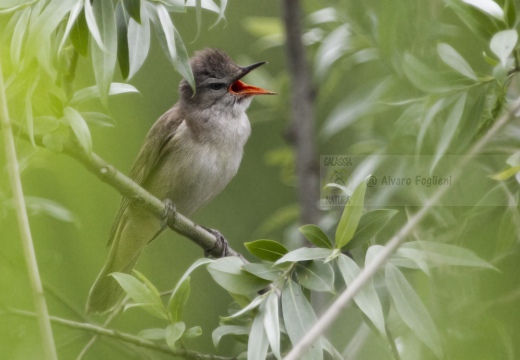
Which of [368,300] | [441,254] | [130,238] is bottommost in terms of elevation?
[130,238]

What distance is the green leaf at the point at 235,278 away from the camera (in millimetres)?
1279

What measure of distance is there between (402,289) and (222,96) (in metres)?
1.82

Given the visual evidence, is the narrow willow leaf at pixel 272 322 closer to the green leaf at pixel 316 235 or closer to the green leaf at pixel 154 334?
the green leaf at pixel 316 235

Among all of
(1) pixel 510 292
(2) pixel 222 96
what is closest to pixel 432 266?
(1) pixel 510 292

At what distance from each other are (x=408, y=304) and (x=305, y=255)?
21cm

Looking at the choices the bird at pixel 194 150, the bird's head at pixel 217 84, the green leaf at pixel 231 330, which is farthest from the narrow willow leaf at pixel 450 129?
the bird's head at pixel 217 84

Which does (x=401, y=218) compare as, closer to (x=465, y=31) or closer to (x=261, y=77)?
(x=465, y=31)

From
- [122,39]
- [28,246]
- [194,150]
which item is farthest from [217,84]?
[28,246]

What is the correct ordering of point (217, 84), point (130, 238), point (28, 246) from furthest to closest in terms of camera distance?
point (217, 84), point (130, 238), point (28, 246)

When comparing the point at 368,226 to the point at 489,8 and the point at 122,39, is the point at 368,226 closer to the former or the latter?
the point at 489,8

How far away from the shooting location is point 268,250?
52.9 inches

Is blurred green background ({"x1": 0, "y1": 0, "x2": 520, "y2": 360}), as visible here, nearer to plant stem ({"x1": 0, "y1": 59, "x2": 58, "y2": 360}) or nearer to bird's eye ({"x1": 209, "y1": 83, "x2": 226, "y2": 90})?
plant stem ({"x1": 0, "y1": 59, "x2": 58, "y2": 360})

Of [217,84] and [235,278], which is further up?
[217,84]

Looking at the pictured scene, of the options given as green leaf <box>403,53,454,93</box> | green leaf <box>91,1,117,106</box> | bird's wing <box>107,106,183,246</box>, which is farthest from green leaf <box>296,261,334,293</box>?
bird's wing <box>107,106,183,246</box>
